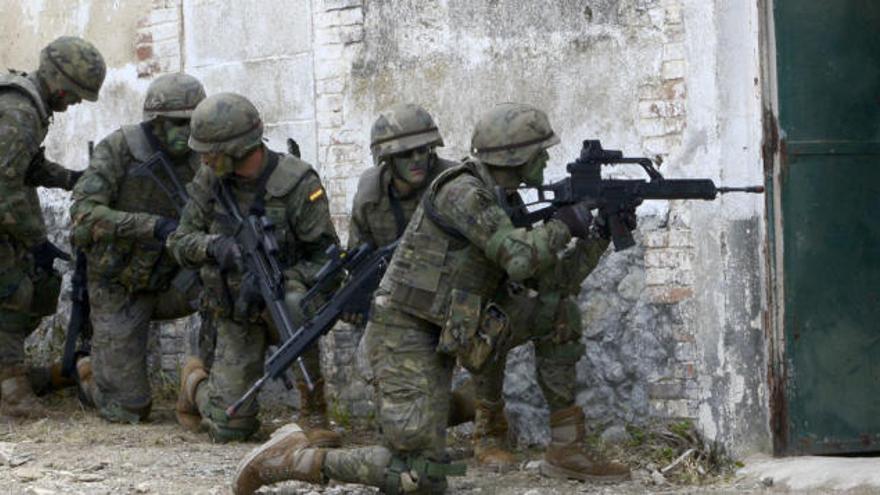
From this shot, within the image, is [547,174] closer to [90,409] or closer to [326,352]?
[326,352]

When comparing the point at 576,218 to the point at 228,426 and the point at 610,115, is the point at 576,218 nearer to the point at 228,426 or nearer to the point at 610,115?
the point at 610,115

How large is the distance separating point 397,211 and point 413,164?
28 centimetres

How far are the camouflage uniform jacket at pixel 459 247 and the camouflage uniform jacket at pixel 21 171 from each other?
2.85 m

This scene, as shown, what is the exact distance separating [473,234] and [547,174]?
1627 mm

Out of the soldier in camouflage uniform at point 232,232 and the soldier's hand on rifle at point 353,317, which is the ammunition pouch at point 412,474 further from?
the soldier in camouflage uniform at point 232,232

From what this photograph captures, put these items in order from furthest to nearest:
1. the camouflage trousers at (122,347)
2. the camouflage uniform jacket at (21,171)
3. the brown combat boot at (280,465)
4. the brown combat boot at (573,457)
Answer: the camouflage trousers at (122,347) → the camouflage uniform jacket at (21,171) → the brown combat boot at (573,457) → the brown combat boot at (280,465)

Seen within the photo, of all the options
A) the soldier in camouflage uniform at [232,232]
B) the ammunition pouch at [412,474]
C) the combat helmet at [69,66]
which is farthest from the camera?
the combat helmet at [69,66]

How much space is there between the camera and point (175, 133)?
8445mm

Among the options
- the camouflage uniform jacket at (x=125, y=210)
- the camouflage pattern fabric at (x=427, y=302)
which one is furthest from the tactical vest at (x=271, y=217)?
the camouflage pattern fabric at (x=427, y=302)

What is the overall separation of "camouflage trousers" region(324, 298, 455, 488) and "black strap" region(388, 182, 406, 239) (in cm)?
103

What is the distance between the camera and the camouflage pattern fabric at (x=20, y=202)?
27.6ft

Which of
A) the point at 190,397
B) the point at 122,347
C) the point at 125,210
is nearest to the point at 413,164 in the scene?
the point at 190,397

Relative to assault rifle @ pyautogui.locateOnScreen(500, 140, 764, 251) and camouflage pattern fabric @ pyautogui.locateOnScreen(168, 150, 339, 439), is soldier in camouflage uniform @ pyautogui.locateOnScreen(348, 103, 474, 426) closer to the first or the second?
camouflage pattern fabric @ pyautogui.locateOnScreen(168, 150, 339, 439)

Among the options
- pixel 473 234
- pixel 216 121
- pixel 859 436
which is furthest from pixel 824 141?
pixel 216 121
